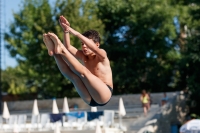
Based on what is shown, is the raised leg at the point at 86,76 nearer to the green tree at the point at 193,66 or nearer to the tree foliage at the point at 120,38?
the green tree at the point at 193,66

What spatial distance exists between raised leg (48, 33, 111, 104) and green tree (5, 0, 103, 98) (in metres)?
23.7

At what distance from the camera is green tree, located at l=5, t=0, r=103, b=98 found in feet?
102

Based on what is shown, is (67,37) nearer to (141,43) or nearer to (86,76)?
(86,76)

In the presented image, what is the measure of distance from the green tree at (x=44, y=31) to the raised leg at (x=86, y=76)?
23.7 meters

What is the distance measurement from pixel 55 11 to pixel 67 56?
26602 millimetres

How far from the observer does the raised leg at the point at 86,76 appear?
20.2 feet

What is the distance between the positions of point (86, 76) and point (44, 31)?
25241 mm

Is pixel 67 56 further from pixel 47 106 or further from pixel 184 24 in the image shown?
pixel 184 24

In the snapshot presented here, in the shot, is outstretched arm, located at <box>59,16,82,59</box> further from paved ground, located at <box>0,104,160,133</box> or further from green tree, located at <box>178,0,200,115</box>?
green tree, located at <box>178,0,200,115</box>

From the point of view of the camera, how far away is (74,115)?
1952cm

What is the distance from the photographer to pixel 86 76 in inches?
256

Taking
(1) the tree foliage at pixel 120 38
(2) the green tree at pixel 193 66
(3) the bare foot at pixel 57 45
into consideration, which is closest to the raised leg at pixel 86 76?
(3) the bare foot at pixel 57 45

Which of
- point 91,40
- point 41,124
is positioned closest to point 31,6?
point 41,124

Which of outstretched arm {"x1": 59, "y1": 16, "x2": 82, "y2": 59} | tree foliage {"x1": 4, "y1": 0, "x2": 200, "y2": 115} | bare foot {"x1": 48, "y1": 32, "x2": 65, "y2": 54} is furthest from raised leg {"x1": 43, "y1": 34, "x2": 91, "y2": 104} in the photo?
tree foliage {"x1": 4, "y1": 0, "x2": 200, "y2": 115}
